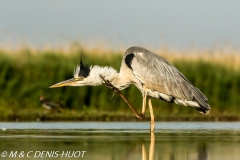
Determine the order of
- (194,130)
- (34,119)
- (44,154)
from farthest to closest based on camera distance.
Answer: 1. (34,119)
2. (194,130)
3. (44,154)

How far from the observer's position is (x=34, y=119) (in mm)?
15633

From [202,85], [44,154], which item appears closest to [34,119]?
[202,85]

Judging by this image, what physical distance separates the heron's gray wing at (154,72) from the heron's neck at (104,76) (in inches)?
13.3

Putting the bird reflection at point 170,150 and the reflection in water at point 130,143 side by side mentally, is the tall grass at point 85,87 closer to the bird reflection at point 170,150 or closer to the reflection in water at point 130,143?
the reflection in water at point 130,143

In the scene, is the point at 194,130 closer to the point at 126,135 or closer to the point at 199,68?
the point at 126,135

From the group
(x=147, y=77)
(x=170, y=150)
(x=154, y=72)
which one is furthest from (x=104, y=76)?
(x=170, y=150)

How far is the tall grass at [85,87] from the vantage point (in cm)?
1731

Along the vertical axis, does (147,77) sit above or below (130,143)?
above

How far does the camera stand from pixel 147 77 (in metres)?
12.4

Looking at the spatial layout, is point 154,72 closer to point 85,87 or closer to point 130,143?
point 130,143

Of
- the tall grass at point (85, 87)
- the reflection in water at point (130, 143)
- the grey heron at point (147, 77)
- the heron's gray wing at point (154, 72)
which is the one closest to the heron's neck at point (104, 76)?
the grey heron at point (147, 77)

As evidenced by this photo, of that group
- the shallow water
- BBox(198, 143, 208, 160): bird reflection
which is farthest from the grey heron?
BBox(198, 143, 208, 160): bird reflection

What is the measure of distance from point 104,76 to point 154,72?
34.3 inches

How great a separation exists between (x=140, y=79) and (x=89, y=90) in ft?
19.0
